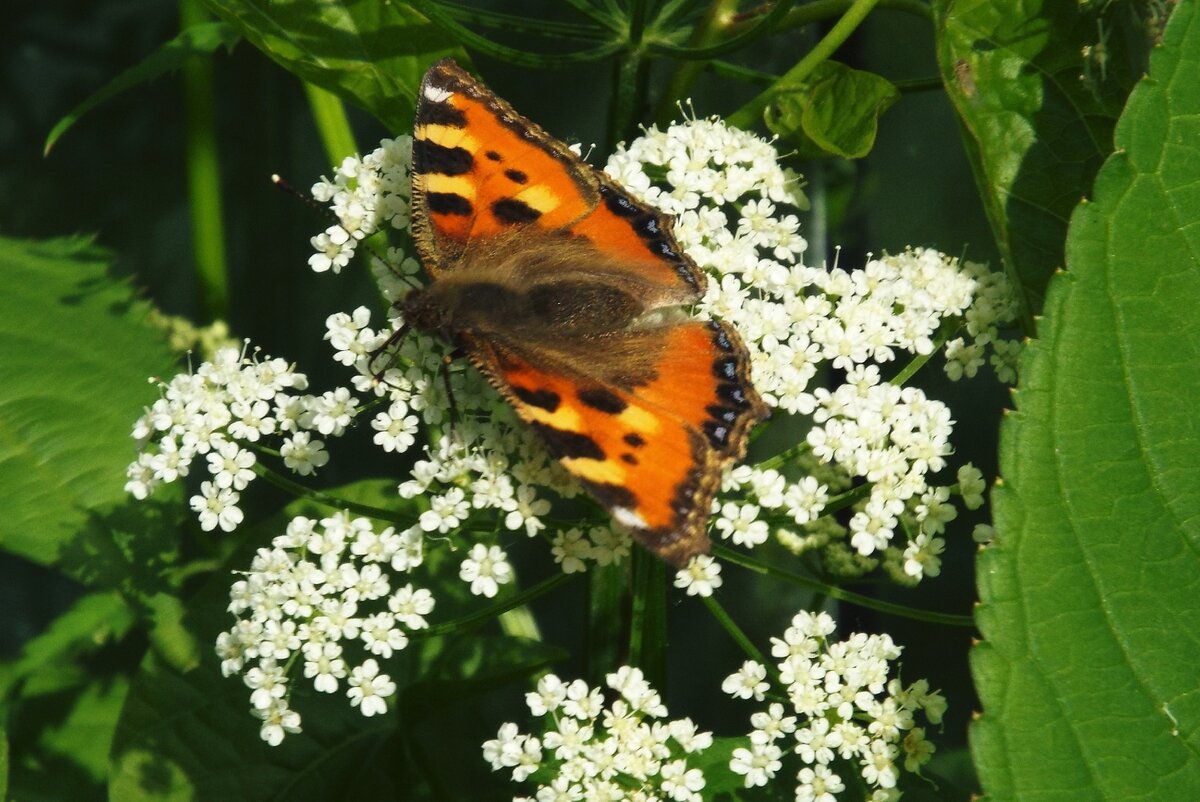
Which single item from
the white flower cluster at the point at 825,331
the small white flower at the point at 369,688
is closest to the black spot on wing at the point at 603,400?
the white flower cluster at the point at 825,331

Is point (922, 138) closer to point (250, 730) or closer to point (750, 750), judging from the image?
point (750, 750)

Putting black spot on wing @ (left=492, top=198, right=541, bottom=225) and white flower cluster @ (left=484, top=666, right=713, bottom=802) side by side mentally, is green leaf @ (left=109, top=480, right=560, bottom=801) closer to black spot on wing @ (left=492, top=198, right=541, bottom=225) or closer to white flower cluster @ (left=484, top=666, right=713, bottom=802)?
white flower cluster @ (left=484, top=666, right=713, bottom=802)

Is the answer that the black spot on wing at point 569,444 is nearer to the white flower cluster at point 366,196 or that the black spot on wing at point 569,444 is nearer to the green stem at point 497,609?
the green stem at point 497,609

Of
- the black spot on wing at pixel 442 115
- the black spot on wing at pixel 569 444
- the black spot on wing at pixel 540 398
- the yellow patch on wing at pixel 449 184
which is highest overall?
the black spot on wing at pixel 442 115

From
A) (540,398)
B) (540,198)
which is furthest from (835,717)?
(540,198)

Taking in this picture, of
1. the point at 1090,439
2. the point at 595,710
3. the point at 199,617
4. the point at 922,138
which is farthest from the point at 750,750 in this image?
the point at 922,138

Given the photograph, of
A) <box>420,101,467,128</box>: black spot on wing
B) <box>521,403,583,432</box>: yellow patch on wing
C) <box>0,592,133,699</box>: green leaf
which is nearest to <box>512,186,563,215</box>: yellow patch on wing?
<box>420,101,467,128</box>: black spot on wing
